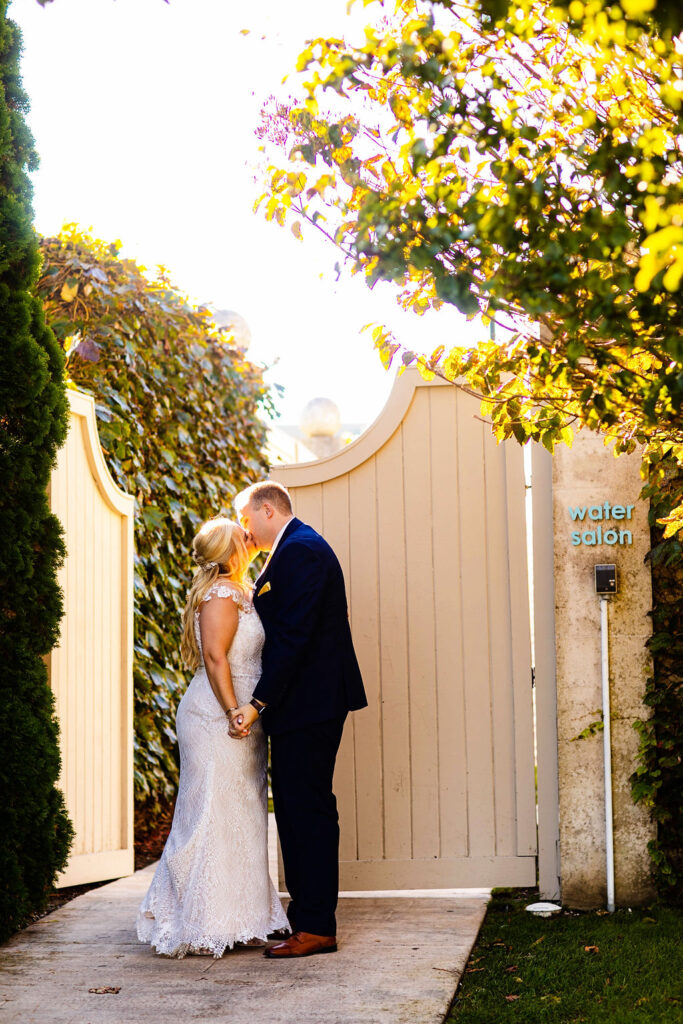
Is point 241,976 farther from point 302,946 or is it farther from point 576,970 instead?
point 576,970

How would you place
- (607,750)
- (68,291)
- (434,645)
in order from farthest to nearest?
(68,291) < (434,645) < (607,750)

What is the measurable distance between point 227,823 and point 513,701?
1.57 m

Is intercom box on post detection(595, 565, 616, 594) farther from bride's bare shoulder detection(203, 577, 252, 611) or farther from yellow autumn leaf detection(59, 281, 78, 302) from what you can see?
yellow autumn leaf detection(59, 281, 78, 302)

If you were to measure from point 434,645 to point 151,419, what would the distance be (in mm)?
3091

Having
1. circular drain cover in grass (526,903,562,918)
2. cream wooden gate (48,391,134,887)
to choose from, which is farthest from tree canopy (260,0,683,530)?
cream wooden gate (48,391,134,887)

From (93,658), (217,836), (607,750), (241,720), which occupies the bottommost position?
(217,836)

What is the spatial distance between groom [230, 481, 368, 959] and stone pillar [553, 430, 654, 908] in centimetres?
101

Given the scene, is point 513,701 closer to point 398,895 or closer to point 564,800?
point 564,800

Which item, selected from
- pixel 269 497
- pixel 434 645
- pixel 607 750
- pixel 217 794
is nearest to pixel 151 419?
pixel 269 497

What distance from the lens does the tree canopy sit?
2.26m

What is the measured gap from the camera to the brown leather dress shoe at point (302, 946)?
13.5ft

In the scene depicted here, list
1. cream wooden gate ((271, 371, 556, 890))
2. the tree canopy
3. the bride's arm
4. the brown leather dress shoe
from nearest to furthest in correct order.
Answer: the tree canopy, the brown leather dress shoe, the bride's arm, cream wooden gate ((271, 371, 556, 890))

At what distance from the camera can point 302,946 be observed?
4125mm

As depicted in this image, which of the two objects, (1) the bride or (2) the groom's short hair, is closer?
(1) the bride
